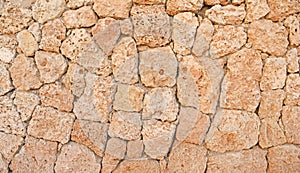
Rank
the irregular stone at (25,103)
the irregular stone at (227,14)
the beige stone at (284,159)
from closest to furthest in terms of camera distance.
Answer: the irregular stone at (227,14), the beige stone at (284,159), the irregular stone at (25,103)

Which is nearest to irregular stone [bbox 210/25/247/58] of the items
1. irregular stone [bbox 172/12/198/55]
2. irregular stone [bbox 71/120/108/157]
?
irregular stone [bbox 172/12/198/55]

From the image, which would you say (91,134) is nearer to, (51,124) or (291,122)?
(51,124)

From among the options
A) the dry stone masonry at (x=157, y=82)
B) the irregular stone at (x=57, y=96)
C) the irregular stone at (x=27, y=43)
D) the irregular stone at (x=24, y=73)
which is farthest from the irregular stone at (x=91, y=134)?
the irregular stone at (x=27, y=43)

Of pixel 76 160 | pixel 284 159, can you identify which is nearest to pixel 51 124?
pixel 76 160

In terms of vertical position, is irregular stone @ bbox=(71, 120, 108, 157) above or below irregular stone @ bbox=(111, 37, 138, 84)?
below

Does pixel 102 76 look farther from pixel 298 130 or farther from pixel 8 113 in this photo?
pixel 298 130

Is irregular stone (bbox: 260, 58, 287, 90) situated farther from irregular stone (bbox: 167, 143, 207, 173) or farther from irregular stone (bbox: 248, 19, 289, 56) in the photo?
irregular stone (bbox: 167, 143, 207, 173)

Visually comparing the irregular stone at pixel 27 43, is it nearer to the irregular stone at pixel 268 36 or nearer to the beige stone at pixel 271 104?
the irregular stone at pixel 268 36
